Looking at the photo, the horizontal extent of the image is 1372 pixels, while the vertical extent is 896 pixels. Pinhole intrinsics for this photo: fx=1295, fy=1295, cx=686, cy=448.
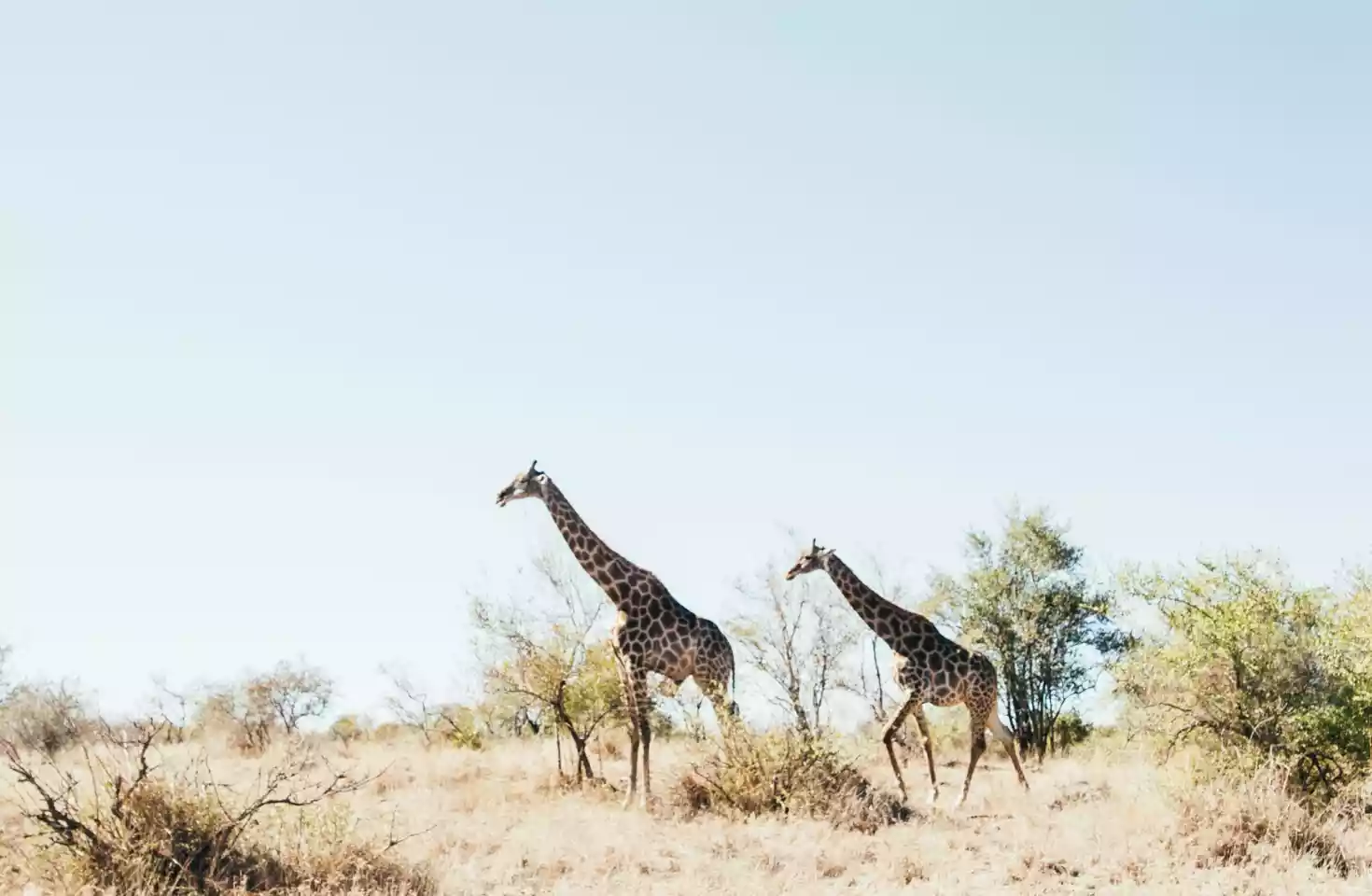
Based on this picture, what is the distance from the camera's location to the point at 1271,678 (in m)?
13.5

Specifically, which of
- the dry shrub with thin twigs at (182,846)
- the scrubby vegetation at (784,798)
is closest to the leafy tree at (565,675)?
the scrubby vegetation at (784,798)

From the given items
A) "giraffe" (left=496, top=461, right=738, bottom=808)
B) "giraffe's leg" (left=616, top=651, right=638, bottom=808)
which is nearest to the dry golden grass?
"giraffe's leg" (left=616, top=651, right=638, bottom=808)

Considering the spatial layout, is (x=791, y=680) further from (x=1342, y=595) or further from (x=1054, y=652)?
(x=1054, y=652)

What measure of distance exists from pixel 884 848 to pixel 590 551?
6119 mm

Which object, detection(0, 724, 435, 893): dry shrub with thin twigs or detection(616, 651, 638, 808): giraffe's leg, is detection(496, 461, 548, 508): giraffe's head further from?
detection(0, 724, 435, 893): dry shrub with thin twigs

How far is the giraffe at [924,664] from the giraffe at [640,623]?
4.85 ft

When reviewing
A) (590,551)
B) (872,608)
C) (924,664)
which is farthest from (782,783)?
(590,551)

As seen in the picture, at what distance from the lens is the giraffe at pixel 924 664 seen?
16.5 m

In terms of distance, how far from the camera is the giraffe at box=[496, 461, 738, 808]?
638 inches

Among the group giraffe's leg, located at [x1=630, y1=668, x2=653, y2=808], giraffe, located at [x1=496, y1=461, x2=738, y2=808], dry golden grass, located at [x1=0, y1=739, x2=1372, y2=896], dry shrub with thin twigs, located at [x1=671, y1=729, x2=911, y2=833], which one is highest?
giraffe, located at [x1=496, y1=461, x2=738, y2=808]

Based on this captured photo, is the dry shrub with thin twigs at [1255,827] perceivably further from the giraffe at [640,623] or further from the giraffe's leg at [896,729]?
the giraffe at [640,623]

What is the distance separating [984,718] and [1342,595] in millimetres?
4631

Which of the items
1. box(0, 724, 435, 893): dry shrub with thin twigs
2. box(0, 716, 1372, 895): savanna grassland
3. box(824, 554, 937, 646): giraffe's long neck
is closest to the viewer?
box(0, 724, 435, 893): dry shrub with thin twigs

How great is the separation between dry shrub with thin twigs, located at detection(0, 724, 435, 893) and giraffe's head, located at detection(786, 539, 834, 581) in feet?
25.0
